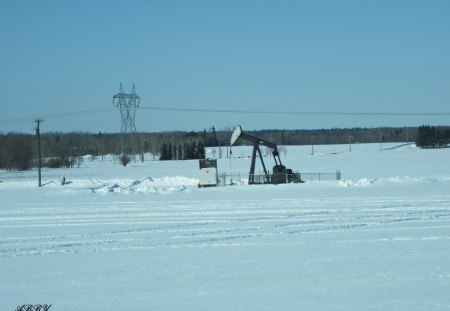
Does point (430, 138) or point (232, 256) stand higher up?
point (430, 138)

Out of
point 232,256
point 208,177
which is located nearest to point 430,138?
point 208,177

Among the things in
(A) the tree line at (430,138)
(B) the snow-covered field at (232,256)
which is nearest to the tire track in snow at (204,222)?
(B) the snow-covered field at (232,256)

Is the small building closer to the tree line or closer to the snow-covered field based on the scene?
the snow-covered field

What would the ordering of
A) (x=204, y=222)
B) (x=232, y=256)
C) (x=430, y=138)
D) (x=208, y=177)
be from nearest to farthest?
(x=232, y=256) → (x=204, y=222) → (x=208, y=177) → (x=430, y=138)

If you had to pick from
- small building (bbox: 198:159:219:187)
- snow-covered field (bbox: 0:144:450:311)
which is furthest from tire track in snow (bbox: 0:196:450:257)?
small building (bbox: 198:159:219:187)

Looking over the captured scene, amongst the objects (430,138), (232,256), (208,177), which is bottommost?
(232,256)

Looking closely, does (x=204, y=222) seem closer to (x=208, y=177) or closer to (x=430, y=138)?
(x=208, y=177)

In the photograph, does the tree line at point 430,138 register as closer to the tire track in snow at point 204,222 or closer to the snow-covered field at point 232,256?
the tire track in snow at point 204,222

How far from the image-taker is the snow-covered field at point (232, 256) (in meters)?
8.05

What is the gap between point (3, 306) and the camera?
7742mm

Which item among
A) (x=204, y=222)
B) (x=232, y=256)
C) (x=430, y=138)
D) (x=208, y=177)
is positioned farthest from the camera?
(x=430, y=138)

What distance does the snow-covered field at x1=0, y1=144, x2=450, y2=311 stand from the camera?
8055 mm

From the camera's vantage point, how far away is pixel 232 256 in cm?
1152

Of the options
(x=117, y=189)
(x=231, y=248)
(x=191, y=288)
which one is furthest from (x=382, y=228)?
(x=117, y=189)
